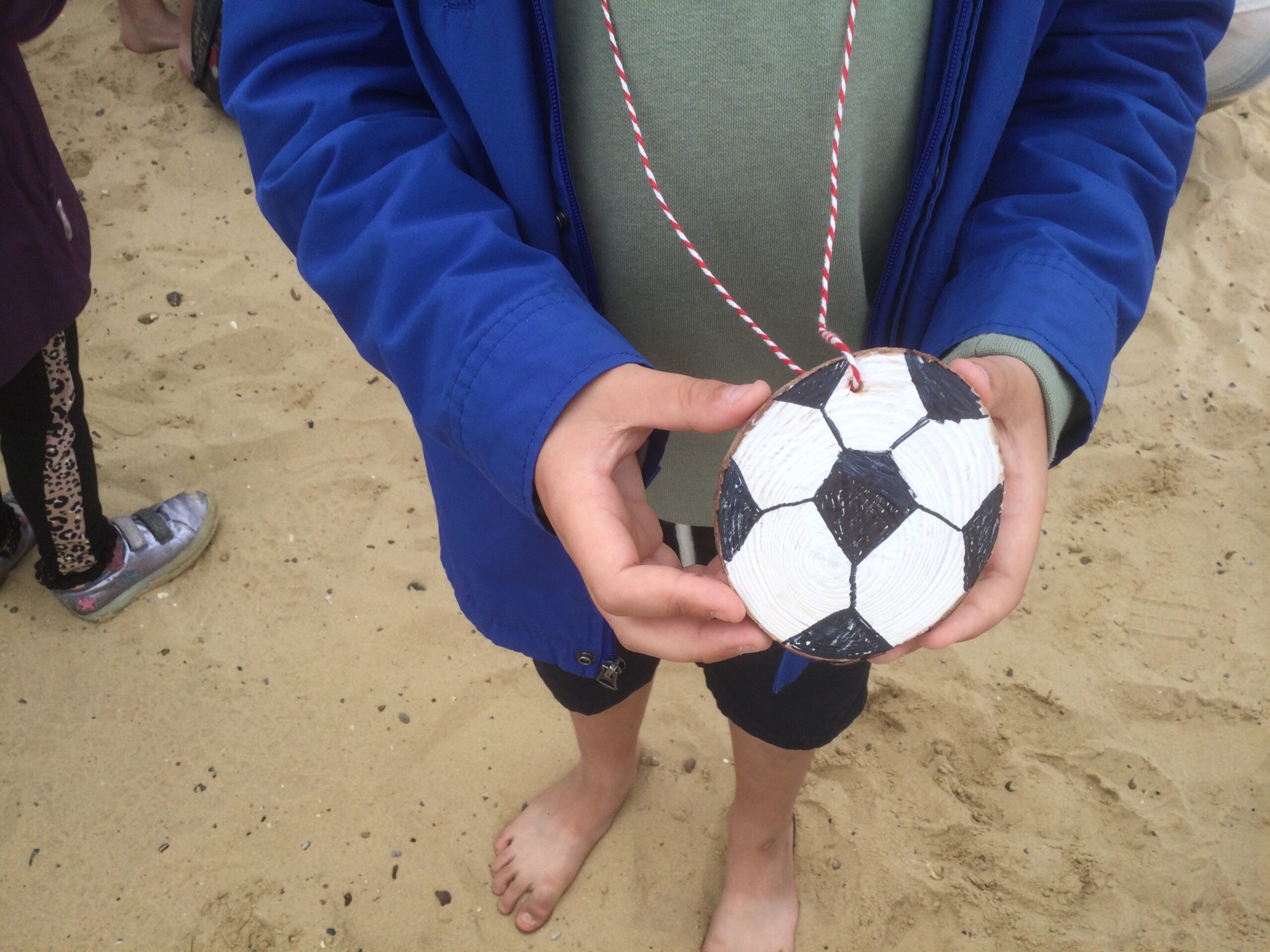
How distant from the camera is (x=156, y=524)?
8.27ft

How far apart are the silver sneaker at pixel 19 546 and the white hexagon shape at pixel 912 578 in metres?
2.45

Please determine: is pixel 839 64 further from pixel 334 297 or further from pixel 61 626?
A: pixel 61 626

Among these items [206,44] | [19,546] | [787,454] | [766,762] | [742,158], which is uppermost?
[742,158]

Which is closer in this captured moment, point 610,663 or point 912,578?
point 912,578

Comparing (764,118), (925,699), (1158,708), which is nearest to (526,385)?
(764,118)

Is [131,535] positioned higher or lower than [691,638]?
lower

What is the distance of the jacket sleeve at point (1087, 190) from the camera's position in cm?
105

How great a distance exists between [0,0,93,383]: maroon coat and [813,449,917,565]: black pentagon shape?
1781 millimetres

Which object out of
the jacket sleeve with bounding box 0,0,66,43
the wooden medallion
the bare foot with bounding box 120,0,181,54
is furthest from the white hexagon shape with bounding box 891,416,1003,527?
the bare foot with bounding box 120,0,181,54

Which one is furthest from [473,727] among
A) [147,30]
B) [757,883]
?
[147,30]

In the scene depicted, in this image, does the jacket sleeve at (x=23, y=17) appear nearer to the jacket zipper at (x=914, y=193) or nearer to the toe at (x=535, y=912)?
the jacket zipper at (x=914, y=193)

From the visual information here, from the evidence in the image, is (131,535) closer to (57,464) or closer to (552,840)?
(57,464)

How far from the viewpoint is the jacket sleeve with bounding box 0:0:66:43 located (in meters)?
1.67

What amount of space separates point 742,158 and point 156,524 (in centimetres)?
216
